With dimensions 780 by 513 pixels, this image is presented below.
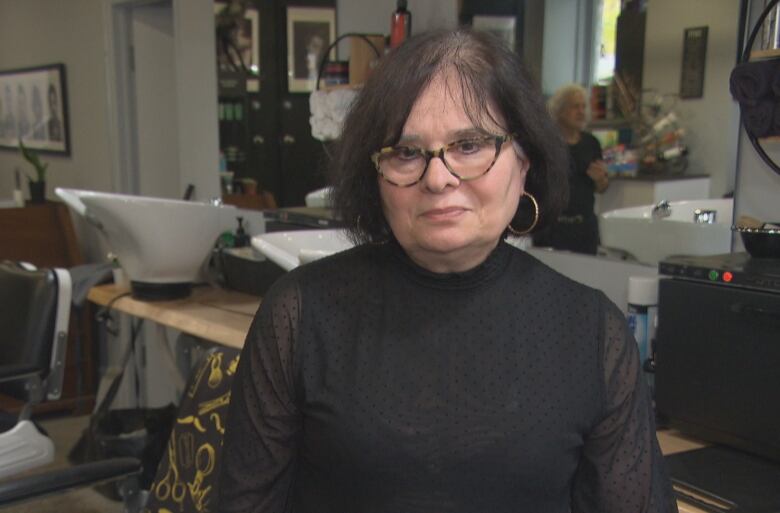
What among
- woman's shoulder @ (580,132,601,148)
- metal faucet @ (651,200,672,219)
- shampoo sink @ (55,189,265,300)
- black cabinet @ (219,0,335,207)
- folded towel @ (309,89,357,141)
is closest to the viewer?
metal faucet @ (651,200,672,219)

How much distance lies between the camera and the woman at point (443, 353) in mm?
1023

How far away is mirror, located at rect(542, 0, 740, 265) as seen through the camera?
179 cm

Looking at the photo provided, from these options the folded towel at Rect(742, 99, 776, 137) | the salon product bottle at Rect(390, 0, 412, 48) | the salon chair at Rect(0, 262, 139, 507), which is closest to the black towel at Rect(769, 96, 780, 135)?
the folded towel at Rect(742, 99, 776, 137)

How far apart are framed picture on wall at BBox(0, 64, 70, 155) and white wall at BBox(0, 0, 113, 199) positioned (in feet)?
0.18

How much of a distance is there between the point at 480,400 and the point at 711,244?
101 centimetres

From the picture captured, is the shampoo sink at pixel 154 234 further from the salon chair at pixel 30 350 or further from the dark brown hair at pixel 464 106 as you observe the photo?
the dark brown hair at pixel 464 106

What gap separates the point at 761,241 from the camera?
5.20ft

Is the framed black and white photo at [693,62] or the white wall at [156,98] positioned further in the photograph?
the white wall at [156,98]

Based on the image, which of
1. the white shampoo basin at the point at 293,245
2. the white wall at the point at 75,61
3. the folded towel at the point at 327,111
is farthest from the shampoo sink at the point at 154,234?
the white wall at the point at 75,61

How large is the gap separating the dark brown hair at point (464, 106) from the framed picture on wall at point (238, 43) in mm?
2231

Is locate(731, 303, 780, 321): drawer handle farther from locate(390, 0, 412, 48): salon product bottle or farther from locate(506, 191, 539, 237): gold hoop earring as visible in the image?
locate(390, 0, 412, 48): salon product bottle

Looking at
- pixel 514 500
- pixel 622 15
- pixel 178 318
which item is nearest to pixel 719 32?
pixel 622 15

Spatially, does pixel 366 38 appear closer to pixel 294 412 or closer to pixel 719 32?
pixel 719 32

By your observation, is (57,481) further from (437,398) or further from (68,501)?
(68,501)
